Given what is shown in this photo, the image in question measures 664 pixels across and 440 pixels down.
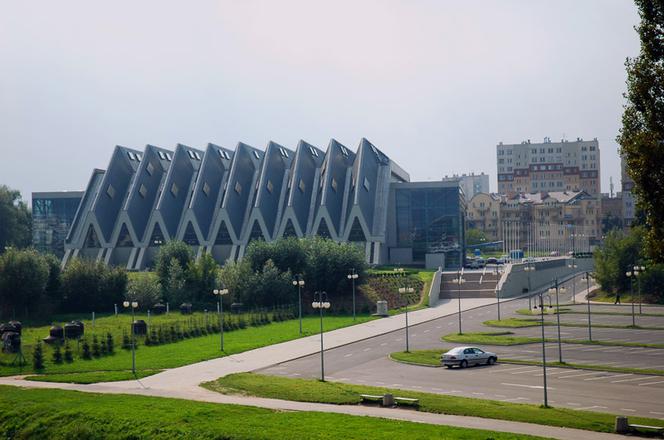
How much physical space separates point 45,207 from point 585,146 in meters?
138

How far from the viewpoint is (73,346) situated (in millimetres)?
42938

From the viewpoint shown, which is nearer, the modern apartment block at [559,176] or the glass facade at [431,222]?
the glass facade at [431,222]

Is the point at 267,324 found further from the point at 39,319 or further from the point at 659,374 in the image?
the point at 659,374

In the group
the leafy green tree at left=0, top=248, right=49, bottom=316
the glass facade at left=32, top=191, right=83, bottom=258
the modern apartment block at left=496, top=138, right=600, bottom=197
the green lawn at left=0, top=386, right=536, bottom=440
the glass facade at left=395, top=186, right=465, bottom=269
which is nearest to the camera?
the green lawn at left=0, top=386, right=536, bottom=440

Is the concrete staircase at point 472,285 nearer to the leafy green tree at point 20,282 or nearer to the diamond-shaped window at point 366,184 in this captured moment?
the diamond-shaped window at point 366,184

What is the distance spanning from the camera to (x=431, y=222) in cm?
9544

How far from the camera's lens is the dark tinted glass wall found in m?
113

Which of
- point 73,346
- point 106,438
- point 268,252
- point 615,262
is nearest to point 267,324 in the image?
point 268,252

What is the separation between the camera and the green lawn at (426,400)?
22.9m

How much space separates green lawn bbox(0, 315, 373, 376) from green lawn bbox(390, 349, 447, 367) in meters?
8.90

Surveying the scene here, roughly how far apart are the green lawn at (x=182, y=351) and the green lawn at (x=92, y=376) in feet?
2.89

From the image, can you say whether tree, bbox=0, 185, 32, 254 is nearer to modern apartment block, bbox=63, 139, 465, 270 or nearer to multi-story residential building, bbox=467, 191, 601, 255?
modern apartment block, bbox=63, 139, 465, 270

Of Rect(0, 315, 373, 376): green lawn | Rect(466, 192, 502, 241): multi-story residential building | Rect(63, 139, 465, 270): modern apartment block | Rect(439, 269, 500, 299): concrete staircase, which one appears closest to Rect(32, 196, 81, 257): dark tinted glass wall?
Rect(63, 139, 465, 270): modern apartment block

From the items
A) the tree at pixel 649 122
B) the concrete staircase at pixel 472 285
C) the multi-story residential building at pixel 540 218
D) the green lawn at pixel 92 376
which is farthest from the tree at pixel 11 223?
the tree at pixel 649 122
